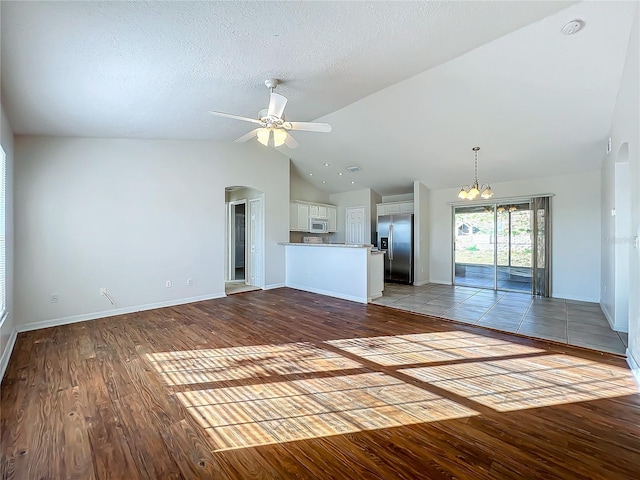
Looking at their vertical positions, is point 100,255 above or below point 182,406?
above

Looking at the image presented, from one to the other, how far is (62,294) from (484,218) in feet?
27.4

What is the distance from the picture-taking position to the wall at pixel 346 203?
8695mm

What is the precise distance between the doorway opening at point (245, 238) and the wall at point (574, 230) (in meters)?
5.88

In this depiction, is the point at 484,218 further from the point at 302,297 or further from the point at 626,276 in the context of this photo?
the point at 302,297

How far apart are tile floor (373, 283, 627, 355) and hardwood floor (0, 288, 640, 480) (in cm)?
45

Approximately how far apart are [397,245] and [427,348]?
15.6 feet

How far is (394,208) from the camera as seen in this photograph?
27.9 ft

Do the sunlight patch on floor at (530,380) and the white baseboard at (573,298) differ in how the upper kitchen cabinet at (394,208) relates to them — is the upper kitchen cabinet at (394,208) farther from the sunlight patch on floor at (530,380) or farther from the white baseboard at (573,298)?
the sunlight patch on floor at (530,380)

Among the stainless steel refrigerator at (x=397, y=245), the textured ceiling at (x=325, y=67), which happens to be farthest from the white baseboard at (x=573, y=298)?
the stainless steel refrigerator at (x=397, y=245)

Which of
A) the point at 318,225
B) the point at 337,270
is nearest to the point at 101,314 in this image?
the point at 337,270

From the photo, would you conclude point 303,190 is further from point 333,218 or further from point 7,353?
point 7,353

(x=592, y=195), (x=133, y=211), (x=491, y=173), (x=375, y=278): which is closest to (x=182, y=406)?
(x=133, y=211)

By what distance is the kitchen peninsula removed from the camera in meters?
5.59

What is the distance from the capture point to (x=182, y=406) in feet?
7.18
